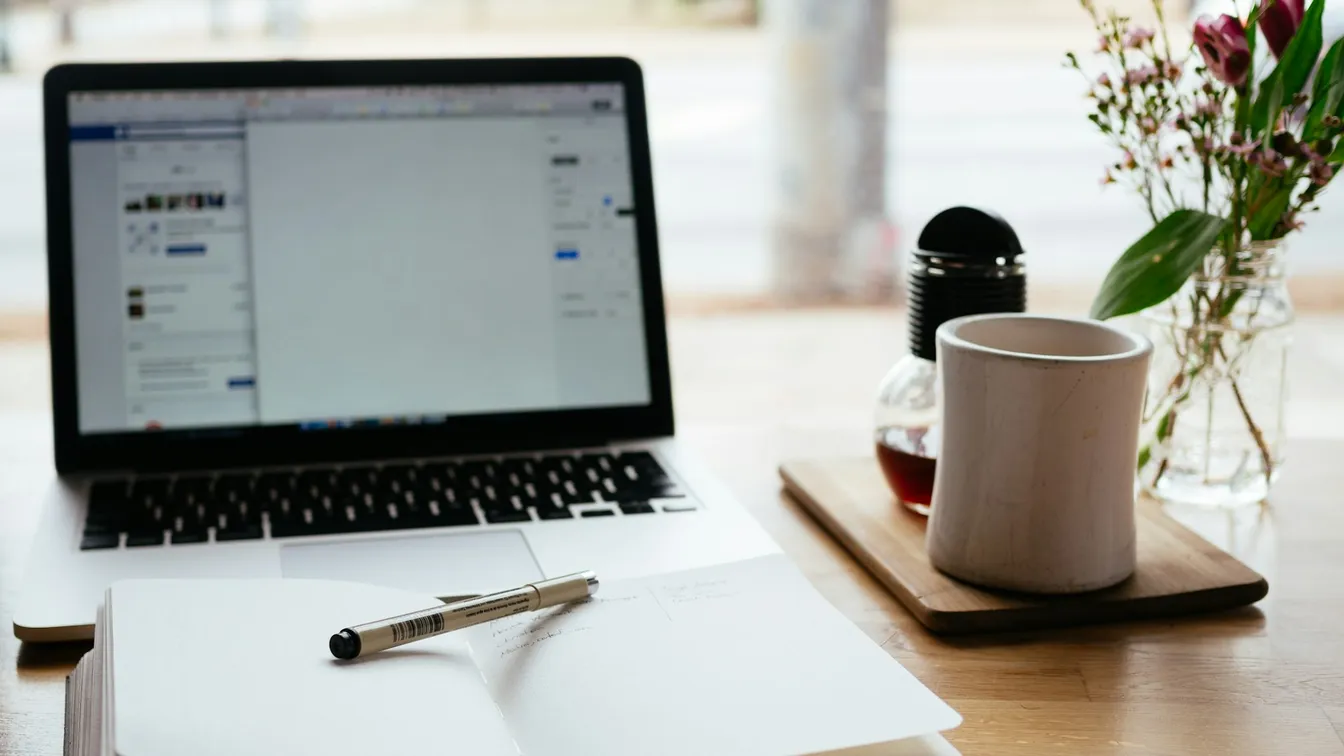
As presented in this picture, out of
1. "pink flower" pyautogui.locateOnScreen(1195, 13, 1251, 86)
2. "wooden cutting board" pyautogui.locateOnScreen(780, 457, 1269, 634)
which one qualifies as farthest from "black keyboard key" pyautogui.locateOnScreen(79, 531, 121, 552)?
"pink flower" pyautogui.locateOnScreen(1195, 13, 1251, 86)

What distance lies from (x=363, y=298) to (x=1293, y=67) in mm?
626

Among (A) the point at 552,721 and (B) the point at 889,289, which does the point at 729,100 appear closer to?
(B) the point at 889,289

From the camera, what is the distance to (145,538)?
2.54 ft

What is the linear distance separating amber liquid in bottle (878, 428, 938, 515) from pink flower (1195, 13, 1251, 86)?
0.90 ft

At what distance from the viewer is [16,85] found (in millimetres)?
4734

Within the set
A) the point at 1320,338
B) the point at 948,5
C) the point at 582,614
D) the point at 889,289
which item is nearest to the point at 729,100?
the point at 948,5

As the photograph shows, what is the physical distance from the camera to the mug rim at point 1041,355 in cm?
66

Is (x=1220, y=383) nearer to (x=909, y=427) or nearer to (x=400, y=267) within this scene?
(x=909, y=427)

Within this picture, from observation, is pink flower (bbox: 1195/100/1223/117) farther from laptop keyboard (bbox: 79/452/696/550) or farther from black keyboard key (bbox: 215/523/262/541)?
black keyboard key (bbox: 215/523/262/541)

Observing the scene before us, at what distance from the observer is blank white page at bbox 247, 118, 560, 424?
3.03ft

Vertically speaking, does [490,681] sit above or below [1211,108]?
below

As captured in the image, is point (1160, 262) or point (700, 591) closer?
point (700, 591)

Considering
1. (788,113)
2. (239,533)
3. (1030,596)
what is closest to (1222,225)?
(1030,596)

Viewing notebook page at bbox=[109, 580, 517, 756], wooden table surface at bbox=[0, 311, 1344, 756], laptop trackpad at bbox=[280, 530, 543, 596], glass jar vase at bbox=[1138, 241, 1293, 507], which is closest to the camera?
notebook page at bbox=[109, 580, 517, 756]
